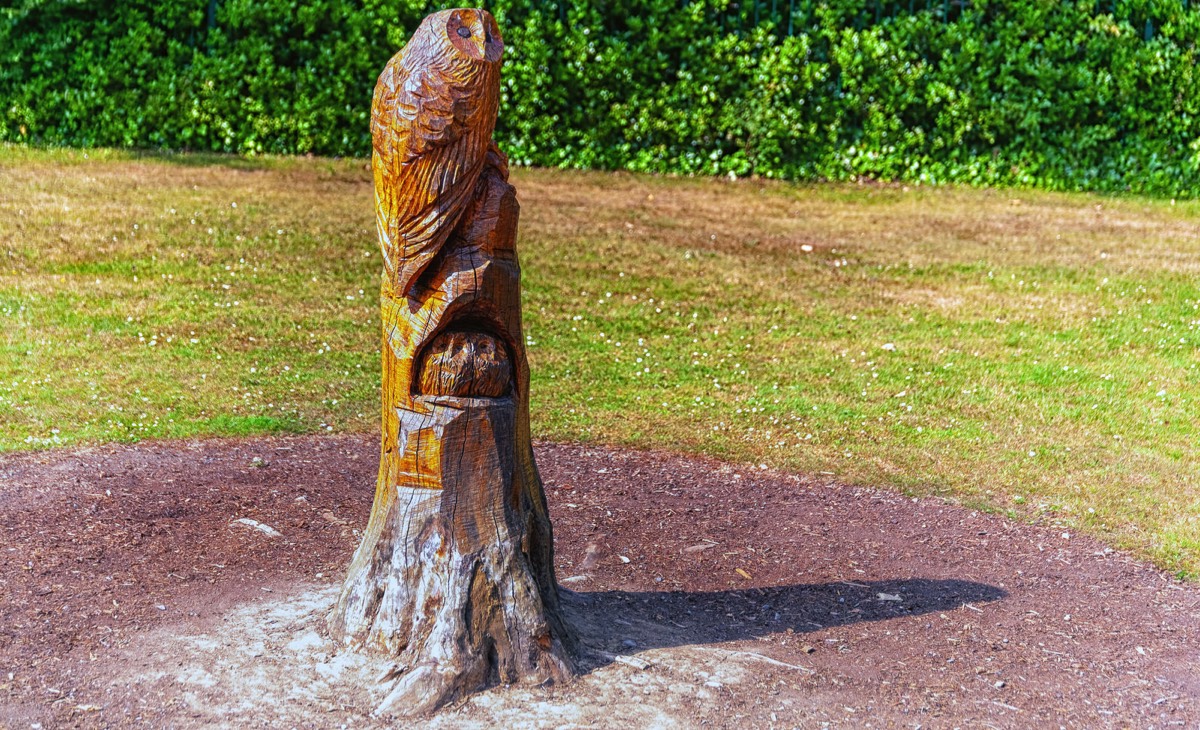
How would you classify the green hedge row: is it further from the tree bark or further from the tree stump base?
the tree stump base

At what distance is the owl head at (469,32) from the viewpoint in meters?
4.28

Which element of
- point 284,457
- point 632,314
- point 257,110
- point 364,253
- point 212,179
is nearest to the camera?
point 284,457

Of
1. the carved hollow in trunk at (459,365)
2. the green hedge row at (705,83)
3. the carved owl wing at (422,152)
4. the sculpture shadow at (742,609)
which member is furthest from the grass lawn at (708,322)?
the carved owl wing at (422,152)

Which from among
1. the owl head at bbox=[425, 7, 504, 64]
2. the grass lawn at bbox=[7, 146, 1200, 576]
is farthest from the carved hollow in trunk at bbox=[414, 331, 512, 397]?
the grass lawn at bbox=[7, 146, 1200, 576]

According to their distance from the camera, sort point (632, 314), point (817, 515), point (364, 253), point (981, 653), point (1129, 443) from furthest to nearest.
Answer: point (364, 253)
point (632, 314)
point (1129, 443)
point (817, 515)
point (981, 653)

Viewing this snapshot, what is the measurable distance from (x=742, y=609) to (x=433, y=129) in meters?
2.44

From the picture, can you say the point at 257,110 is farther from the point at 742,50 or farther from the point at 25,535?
the point at 25,535

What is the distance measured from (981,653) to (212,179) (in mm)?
9738

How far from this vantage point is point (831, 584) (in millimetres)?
5793

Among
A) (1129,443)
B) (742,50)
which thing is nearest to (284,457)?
(1129,443)

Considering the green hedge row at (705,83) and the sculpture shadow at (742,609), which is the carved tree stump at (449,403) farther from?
the green hedge row at (705,83)

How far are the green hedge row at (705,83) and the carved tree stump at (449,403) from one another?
9.48m

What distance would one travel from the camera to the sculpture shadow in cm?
506

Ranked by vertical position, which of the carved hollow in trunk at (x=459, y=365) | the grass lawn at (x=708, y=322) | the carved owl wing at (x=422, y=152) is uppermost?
the carved owl wing at (x=422, y=152)
